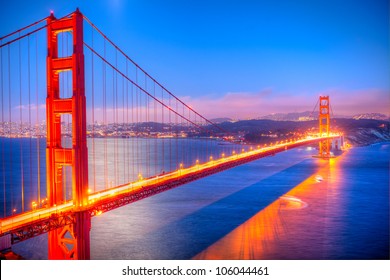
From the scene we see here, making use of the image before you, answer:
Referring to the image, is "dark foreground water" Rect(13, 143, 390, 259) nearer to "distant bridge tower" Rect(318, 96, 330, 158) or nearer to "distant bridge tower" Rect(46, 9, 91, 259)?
"distant bridge tower" Rect(46, 9, 91, 259)

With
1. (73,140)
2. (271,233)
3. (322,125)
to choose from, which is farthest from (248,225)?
(322,125)

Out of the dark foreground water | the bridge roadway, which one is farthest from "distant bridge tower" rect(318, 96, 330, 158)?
the bridge roadway

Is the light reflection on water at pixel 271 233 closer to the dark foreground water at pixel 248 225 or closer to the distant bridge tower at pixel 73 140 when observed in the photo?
the dark foreground water at pixel 248 225

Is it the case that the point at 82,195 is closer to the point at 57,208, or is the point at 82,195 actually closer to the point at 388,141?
the point at 57,208

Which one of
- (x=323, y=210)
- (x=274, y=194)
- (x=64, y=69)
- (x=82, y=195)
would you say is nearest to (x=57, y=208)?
(x=82, y=195)

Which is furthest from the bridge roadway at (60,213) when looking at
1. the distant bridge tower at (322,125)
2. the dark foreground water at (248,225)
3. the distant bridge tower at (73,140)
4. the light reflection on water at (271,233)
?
the distant bridge tower at (322,125)

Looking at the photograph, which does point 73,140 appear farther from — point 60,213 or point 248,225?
point 248,225
